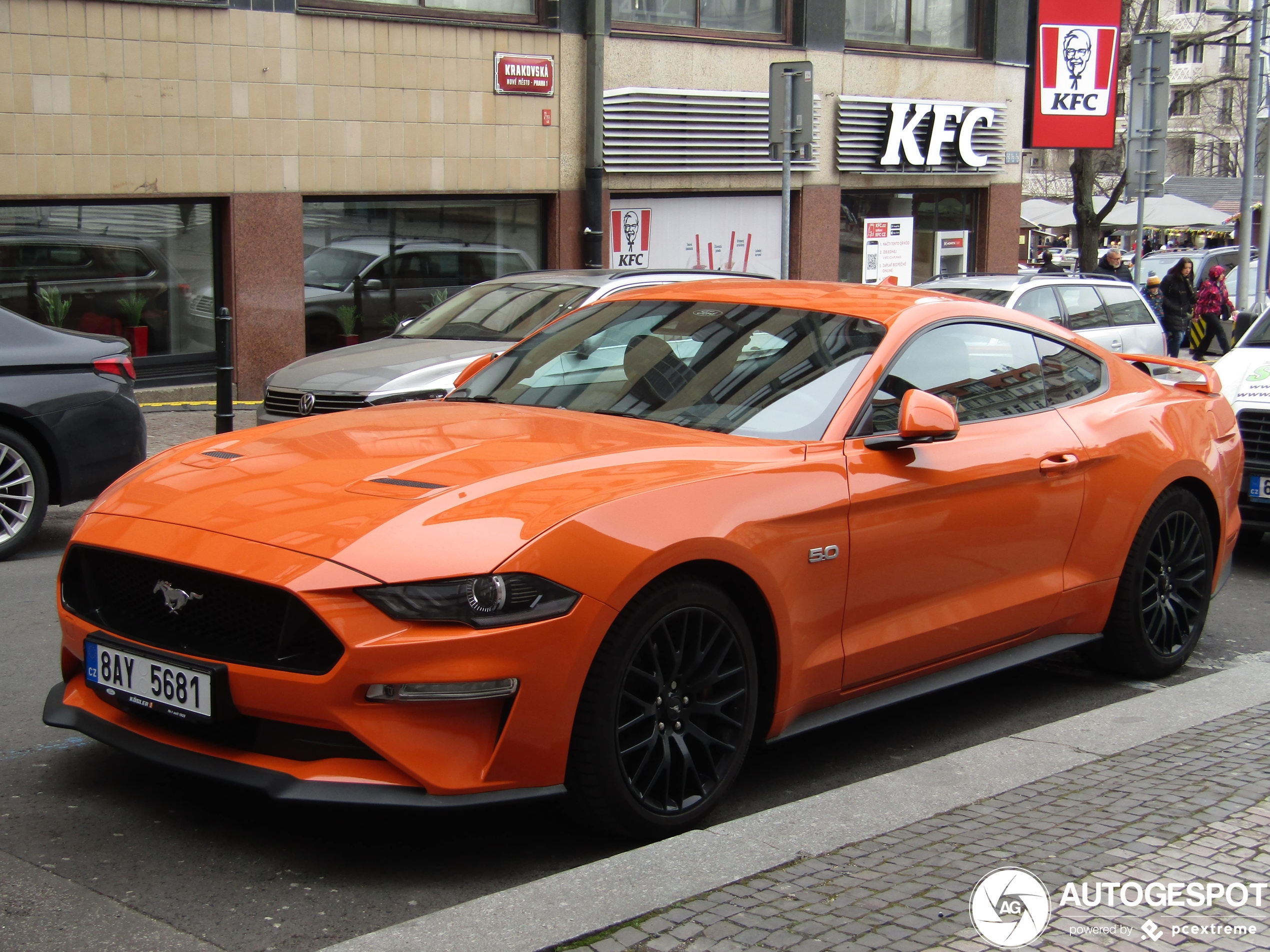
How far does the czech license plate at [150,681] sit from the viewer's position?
376 centimetres

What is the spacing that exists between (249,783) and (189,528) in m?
0.72

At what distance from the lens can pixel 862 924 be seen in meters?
3.30

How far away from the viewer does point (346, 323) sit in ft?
53.6

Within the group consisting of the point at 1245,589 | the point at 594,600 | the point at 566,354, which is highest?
the point at 566,354

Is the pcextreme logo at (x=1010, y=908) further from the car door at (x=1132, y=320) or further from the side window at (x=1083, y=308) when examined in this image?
the car door at (x=1132, y=320)

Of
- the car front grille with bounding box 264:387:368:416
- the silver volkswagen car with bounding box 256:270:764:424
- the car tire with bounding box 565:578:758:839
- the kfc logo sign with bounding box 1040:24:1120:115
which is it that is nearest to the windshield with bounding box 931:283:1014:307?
the silver volkswagen car with bounding box 256:270:764:424

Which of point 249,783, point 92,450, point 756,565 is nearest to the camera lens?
point 249,783

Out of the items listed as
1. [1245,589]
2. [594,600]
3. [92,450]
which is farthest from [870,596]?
[92,450]

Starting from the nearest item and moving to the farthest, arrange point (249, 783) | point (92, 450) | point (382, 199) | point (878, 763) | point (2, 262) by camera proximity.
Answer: point (249, 783) < point (878, 763) < point (92, 450) < point (2, 262) < point (382, 199)

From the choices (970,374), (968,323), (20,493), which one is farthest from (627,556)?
(20,493)

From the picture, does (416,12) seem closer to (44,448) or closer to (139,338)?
(139,338)

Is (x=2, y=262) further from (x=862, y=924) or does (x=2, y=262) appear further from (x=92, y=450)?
(x=862, y=924)

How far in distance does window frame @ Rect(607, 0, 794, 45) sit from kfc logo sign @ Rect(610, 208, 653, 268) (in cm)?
219

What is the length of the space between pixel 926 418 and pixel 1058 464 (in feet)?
3.24
